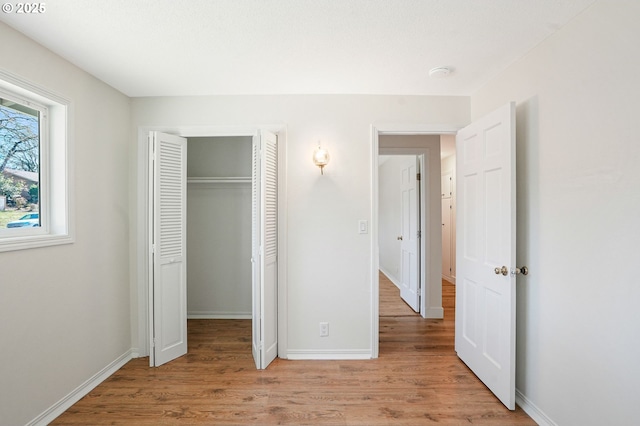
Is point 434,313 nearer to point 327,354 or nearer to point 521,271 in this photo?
point 327,354

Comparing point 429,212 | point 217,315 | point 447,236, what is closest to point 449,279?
point 447,236

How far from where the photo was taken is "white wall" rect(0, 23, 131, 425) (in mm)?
1761

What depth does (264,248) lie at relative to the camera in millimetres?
2553

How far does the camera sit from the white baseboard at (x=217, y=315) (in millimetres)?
3859

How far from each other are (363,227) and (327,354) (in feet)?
4.05

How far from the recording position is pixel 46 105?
2.10 meters

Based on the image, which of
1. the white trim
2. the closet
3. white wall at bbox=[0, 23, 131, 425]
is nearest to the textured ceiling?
white wall at bbox=[0, 23, 131, 425]

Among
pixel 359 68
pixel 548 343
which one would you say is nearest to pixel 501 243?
pixel 548 343

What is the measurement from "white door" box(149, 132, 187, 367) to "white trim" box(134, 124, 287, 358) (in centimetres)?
19

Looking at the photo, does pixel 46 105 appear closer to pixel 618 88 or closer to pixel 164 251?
pixel 164 251

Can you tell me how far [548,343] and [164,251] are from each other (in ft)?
9.83

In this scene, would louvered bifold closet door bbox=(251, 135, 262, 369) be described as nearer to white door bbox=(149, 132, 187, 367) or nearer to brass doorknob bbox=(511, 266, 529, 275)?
white door bbox=(149, 132, 187, 367)

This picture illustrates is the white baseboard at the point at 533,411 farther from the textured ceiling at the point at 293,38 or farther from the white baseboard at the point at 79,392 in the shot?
the white baseboard at the point at 79,392

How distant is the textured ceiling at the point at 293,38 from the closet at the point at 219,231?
1.34 m
